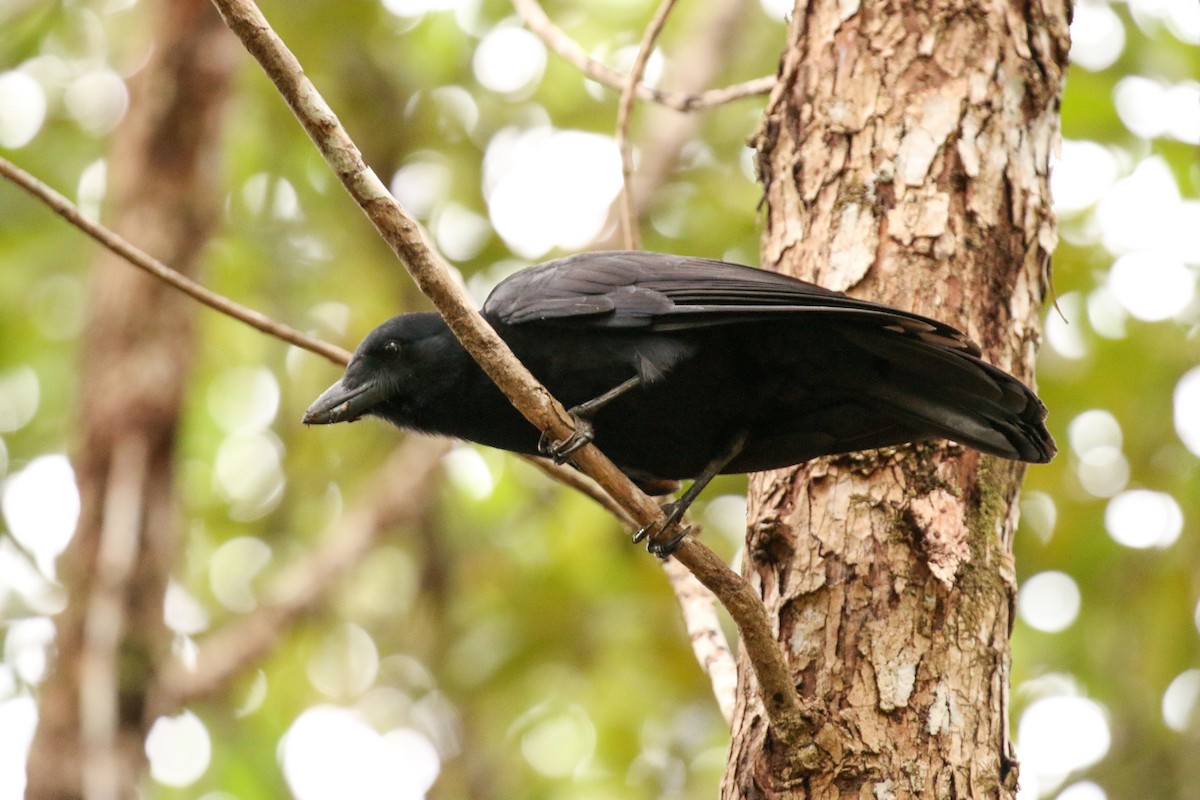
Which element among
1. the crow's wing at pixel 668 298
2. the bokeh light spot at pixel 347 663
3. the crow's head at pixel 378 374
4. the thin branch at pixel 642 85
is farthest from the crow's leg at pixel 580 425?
the bokeh light spot at pixel 347 663

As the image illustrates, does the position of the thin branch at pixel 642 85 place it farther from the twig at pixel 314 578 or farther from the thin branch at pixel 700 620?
the twig at pixel 314 578

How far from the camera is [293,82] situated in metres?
2.52

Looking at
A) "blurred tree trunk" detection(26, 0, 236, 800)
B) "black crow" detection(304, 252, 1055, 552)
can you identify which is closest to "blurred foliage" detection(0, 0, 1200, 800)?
"blurred tree trunk" detection(26, 0, 236, 800)

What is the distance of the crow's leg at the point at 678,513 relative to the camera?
304 cm

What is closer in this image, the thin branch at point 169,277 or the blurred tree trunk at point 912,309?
the blurred tree trunk at point 912,309

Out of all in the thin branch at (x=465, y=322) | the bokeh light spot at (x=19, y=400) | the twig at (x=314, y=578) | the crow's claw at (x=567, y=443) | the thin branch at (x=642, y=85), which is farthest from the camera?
the bokeh light spot at (x=19, y=400)

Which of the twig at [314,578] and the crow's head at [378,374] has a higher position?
the twig at [314,578]

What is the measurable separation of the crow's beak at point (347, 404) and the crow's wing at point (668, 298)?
41 centimetres

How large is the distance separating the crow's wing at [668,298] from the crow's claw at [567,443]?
1.30 feet

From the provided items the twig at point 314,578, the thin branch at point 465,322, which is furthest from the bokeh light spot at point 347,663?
the thin branch at point 465,322

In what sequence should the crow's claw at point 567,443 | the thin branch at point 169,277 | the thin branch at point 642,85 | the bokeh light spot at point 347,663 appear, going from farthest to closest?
the bokeh light spot at point 347,663, the thin branch at point 642,85, the thin branch at point 169,277, the crow's claw at point 567,443

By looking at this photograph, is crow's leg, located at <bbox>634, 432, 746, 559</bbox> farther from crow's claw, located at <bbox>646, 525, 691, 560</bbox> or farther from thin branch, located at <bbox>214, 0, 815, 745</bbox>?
thin branch, located at <bbox>214, 0, 815, 745</bbox>

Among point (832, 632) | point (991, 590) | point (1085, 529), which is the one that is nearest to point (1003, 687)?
point (991, 590)

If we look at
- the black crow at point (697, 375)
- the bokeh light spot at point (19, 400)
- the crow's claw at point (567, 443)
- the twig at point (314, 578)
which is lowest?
the crow's claw at point (567, 443)
